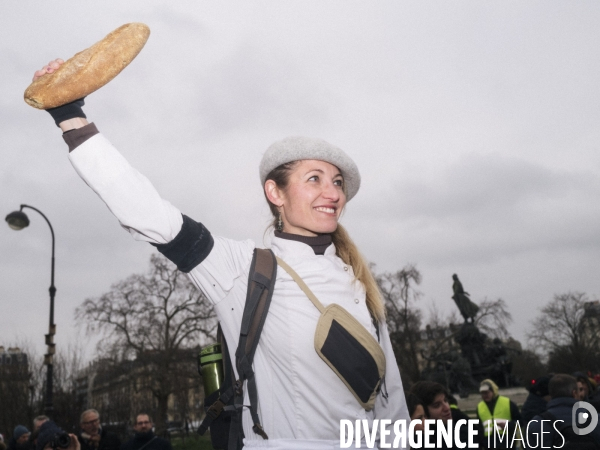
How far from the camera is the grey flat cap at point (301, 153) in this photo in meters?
2.62

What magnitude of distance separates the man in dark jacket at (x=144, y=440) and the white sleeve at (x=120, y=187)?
7.61m

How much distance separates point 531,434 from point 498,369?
969 inches

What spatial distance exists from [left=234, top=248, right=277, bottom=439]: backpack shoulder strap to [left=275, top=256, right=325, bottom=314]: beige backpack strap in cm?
10

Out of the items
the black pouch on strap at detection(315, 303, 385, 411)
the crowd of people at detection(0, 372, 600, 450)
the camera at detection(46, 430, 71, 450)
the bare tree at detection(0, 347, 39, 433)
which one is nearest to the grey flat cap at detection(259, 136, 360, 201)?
the black pouch on strap at detection(315, 303, 385, 411)

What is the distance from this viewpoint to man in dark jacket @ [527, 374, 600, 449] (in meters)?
4.79

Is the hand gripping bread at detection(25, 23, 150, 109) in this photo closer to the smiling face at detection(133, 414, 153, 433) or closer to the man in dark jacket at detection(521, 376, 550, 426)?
the man in dark jacket at detection(521, 376, 550, 426)

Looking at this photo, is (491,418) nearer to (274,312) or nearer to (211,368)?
(211,368)

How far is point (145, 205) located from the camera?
1989 mm

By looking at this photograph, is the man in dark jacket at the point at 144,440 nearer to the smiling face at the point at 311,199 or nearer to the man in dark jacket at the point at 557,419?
the man in dark jacket at the point at 557,419

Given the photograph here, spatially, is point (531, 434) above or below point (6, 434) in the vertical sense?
above

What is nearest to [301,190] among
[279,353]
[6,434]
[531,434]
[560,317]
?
[279,353]

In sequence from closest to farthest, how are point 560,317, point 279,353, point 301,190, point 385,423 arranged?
point 279,353 → point 385,423 → point 301,190 → point 560,317

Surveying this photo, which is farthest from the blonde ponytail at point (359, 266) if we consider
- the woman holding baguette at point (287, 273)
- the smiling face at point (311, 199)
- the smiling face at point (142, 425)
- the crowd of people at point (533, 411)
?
the smiling face at point (142, 425)

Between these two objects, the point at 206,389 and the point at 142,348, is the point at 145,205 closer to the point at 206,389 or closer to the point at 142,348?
the point at 206,389
